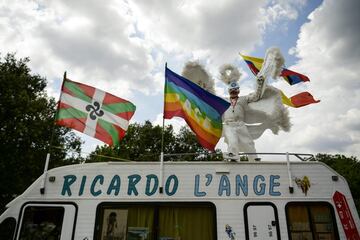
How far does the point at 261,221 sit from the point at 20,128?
13410 mm

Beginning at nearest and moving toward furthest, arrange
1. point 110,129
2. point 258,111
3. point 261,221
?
point 261,221, point 110,129, point 258,111

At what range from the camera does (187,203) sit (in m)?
5.42

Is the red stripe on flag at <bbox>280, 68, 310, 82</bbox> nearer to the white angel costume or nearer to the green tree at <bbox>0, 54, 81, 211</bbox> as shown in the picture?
the white angel costume

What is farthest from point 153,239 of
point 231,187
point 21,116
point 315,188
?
point 21,116

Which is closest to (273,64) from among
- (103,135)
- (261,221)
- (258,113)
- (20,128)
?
(258,113)

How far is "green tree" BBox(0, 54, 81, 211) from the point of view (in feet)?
47.1

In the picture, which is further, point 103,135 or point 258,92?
point 258,92

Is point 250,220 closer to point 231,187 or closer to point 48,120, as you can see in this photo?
point 231,187

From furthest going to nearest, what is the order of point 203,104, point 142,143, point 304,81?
point 142,143, point 304,81, point 203,104

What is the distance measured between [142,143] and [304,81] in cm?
2106

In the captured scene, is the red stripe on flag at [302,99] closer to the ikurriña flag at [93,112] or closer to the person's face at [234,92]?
the person's face at [234,92]

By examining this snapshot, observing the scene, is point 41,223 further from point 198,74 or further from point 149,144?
point 149,144

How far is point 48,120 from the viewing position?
17.8 meters

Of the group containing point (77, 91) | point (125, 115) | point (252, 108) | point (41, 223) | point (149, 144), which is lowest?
point (41, 223)
